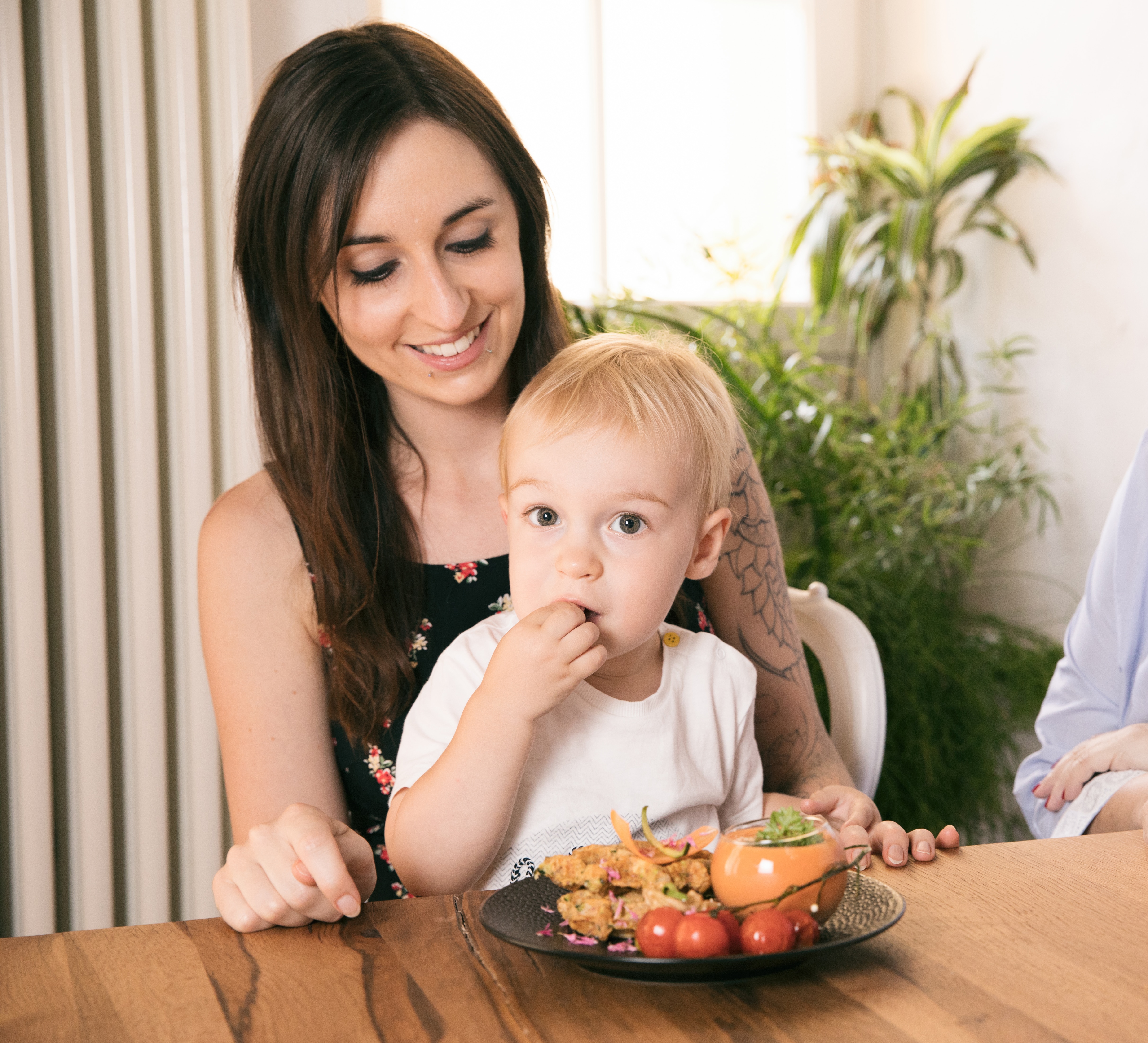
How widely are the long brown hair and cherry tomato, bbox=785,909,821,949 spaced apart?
2.68ft

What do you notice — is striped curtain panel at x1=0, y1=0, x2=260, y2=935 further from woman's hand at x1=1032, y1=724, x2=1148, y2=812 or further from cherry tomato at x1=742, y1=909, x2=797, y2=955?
cherry tomato at x1=742, y1=909, x2=797, y2=955

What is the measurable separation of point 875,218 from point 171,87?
80.3 inches

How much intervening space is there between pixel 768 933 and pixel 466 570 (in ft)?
2.97

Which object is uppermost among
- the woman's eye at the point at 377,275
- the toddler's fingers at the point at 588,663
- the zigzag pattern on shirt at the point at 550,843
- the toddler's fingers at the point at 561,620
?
the woman's eye at the point at 377,275

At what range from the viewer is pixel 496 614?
1376 millimetres

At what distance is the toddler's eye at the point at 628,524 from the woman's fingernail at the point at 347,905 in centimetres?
44

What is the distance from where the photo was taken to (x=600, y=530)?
1.14 meters

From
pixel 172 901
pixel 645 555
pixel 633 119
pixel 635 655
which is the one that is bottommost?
pixel 172 901

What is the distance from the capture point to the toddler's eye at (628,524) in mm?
1140

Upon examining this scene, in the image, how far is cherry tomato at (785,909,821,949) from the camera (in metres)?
0.75

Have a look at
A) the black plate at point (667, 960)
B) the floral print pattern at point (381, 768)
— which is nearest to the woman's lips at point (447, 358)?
the floral print pattern at point (381, 768)

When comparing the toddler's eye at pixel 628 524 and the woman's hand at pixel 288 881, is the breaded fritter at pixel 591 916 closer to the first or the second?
the woman's hand at pixel 288 881

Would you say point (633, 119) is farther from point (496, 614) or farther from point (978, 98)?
point (496, 614)

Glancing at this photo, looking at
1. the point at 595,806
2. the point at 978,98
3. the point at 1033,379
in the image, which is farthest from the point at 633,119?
the point at 595,806
